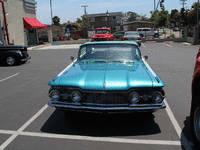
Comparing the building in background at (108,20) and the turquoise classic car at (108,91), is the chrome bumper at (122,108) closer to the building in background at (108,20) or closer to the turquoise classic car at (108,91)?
the turquoise classic car at (108,91)

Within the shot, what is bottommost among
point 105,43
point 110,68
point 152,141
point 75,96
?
point 152,141

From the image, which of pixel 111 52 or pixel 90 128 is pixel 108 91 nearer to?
pixel 90 128

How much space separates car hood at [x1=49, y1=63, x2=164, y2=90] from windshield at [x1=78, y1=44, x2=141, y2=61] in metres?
0.71

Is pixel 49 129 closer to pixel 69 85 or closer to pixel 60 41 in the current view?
pixel 69 85

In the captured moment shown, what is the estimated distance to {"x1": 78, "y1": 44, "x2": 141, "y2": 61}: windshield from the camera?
5.78 m

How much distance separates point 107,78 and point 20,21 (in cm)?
2569

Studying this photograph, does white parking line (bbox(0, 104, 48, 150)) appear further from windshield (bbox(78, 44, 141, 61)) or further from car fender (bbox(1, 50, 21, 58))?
car fender (bbox(1, 50, 21, 58))

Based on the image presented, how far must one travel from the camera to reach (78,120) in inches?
188

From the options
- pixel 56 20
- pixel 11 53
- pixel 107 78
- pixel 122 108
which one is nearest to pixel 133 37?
pixel 11 53

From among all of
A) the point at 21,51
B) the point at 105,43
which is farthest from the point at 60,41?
the point at 105,43

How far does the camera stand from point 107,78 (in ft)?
14.0

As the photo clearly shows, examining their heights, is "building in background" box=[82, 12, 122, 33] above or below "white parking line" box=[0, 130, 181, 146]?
above

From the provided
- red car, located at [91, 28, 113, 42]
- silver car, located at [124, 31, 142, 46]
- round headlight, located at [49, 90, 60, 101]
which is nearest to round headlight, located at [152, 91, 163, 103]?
round headlight, located at [49, 90, 60, 101]

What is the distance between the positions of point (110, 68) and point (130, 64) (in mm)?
670
